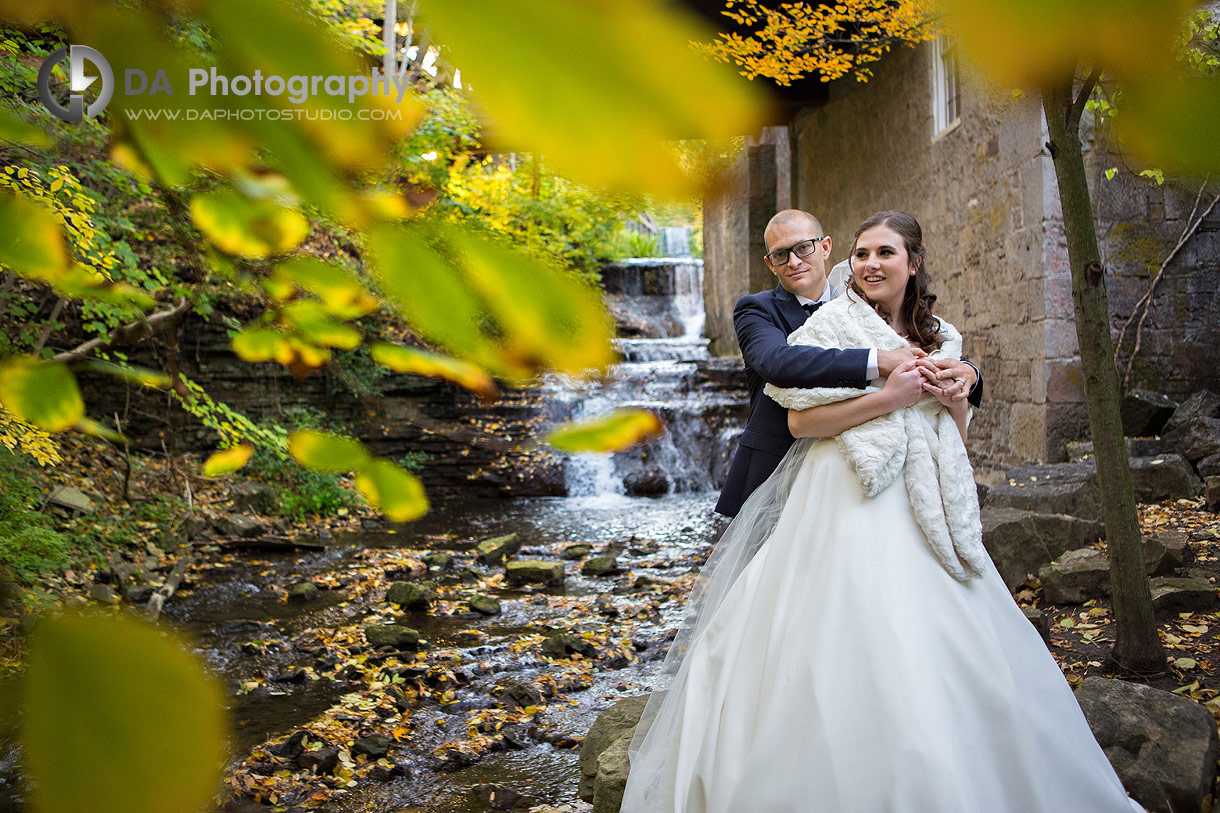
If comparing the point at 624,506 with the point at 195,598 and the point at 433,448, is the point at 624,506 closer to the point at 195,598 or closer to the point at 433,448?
the point at 433,448

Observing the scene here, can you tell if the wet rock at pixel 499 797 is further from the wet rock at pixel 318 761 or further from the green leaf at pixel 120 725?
the green leaf at pixel 120 725

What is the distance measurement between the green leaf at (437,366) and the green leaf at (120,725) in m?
0.24

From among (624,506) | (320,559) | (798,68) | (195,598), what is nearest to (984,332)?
(798,68)

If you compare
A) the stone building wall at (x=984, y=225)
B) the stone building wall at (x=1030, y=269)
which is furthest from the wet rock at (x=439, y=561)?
the stone building wall at (x=984, y=225)

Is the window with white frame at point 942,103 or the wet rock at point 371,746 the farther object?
the window with white frame at point 942,103

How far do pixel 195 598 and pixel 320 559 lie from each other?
120 cm

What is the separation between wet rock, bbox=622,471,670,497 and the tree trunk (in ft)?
21.6

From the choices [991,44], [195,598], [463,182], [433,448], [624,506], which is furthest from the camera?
[433,448]

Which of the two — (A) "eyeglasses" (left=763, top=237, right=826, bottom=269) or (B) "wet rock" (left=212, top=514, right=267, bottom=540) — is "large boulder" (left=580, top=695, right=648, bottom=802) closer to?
(A) "eyeglasses" (left=763, top=237, right=826, bottom=269)

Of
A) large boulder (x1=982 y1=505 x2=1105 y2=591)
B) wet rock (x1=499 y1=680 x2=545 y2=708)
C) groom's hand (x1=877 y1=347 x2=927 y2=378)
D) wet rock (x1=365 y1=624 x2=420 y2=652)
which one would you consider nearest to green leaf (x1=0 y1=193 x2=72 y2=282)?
groom's hand (x1=877 y1=347 x2=927 y2=378)

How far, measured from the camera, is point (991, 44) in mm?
260

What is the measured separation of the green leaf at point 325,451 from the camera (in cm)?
62

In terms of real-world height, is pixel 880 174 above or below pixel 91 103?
above

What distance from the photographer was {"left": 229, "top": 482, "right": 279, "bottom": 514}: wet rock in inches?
303
